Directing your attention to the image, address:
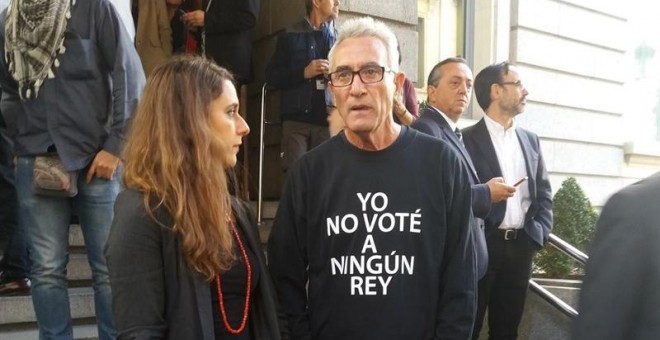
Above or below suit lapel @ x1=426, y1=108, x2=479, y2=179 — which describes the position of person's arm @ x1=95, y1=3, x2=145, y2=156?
above

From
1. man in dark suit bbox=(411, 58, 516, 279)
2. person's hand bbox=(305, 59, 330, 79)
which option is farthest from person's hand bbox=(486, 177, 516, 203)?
person's hand bbox=(305, 59, 330, 79)

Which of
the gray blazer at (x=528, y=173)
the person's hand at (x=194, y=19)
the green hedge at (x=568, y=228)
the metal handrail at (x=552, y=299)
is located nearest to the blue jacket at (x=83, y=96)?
the person's hand at (x=194, y=19)

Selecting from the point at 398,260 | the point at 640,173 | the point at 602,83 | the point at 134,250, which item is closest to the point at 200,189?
the point at 134,250

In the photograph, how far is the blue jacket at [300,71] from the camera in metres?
5.55

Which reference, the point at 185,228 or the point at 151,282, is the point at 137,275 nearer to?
the point at 151,282

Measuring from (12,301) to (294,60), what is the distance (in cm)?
261

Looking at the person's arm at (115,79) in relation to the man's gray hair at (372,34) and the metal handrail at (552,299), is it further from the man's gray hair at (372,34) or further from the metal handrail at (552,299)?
the metal handrail at (552,299)

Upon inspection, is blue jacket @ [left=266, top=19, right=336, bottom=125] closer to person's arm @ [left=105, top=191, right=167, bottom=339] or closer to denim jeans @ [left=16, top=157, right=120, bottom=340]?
denim jeans @ [left=16, top=157, right=120, bottom=340]

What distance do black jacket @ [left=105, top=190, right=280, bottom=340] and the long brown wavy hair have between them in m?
0.04

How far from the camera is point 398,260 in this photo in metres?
2.62

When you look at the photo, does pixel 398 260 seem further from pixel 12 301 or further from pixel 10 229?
pixel 10 229

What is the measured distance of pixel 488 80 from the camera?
211 inches

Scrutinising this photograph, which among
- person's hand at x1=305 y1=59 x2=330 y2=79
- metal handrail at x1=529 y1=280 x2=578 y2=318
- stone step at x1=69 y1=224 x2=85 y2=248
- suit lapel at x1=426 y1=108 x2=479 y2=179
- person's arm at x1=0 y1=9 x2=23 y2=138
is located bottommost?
metal handrail at x1=529 y1=280 x2=578 y2=318

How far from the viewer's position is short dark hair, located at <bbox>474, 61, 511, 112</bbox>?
17.5 feet
